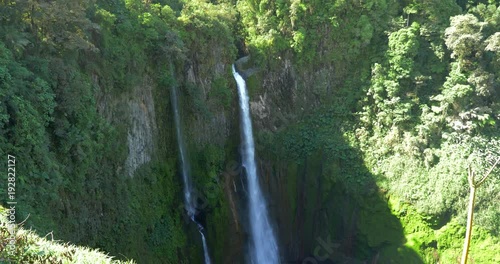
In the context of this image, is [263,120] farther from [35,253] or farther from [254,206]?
[35,253]

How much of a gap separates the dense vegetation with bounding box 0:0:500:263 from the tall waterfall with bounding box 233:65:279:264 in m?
0.56

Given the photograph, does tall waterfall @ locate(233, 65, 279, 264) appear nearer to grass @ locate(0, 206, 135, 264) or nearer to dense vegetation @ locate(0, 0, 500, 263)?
dense vegetation @ locate(0, 0, 500, 263)

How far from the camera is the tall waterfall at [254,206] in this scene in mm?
15438

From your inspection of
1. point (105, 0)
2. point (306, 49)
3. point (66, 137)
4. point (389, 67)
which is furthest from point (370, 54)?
point (66, 137)

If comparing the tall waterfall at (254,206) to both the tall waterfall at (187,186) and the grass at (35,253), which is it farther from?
the grass at (35,253)

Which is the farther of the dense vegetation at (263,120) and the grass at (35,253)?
the dense vegetation at (263,120)

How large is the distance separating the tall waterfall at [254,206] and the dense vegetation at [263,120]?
56 centimetres

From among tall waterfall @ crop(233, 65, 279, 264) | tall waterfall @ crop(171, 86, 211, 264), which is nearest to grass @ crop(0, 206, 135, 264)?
tall waterfall @ crop(171, 86, 211, 264)

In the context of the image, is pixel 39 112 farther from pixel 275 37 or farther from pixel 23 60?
pixel 275 37

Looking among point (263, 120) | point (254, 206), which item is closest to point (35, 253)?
point (254, 206)

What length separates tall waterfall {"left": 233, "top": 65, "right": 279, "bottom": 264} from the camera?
15438 mm

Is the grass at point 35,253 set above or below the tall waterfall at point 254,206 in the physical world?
above

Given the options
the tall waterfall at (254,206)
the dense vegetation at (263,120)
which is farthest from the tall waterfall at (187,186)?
the tall waterfall at (254,206)

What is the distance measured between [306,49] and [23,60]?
11.2m
